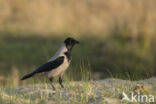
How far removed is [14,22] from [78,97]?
38.2 ft

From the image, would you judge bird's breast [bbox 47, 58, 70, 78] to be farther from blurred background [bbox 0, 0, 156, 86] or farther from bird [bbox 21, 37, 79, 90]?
blurred background [bbox 0, 0, 156, 86]

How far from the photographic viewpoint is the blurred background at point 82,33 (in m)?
13.6

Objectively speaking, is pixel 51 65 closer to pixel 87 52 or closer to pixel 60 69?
pixel 60 69

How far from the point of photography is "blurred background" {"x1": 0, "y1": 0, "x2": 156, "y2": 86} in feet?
44.5

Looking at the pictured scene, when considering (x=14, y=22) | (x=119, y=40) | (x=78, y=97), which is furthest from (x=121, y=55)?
(x=78, y=97)

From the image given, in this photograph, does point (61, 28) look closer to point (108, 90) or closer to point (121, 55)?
point (121, 55)

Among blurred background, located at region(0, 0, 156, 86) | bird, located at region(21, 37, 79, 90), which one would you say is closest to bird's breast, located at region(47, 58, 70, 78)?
bird, located at region(21, 37, 79, 90)

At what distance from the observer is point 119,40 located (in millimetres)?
15742

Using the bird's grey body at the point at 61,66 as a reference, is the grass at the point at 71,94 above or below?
below

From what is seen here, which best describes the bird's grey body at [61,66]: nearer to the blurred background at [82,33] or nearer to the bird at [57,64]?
the bird at [57,64]

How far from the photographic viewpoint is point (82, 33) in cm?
1700

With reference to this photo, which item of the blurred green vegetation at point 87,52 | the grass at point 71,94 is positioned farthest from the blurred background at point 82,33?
the grass at point 71,94

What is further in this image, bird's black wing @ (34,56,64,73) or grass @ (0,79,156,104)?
bird's black wing @ (34,56,64,73)

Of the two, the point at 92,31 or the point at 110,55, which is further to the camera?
the point at 92,31
